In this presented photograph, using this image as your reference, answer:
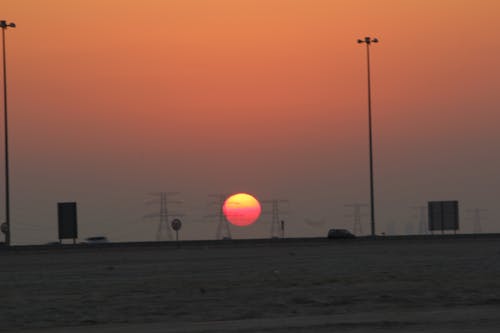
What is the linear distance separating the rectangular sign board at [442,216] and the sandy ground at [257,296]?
50.9 meters

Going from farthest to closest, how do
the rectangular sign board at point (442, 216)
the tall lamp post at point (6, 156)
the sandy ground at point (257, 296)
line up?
the rectangular sign board at point (442, 216), the tall lamp post at point (6, 156), the sandy ground at point (257, 296)

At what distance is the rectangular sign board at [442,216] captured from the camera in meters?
105

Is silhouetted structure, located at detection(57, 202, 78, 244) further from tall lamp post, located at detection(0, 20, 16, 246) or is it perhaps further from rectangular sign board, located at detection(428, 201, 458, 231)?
rectangular sign board, located at detection(428, 201, 458, 231)

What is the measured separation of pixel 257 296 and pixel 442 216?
7513 cm

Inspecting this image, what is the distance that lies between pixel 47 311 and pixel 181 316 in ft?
13.8

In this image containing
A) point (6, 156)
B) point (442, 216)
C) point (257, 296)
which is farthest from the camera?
point (442, 216)

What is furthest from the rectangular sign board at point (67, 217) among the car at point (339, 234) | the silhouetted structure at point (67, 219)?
the car at point (339, 234)

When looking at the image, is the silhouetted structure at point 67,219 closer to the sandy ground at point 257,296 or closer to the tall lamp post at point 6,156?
the tall lamp post at point 6,156

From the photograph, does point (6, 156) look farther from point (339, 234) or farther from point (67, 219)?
point (339, 234)

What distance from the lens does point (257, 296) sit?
3200cm

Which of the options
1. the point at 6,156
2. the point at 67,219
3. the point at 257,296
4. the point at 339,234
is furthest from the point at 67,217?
the point at 257,296

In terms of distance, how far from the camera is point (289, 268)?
1837 inches

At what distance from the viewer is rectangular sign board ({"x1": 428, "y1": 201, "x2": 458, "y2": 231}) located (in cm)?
10494

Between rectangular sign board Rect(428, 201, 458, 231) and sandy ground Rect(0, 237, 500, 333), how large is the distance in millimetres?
50932
